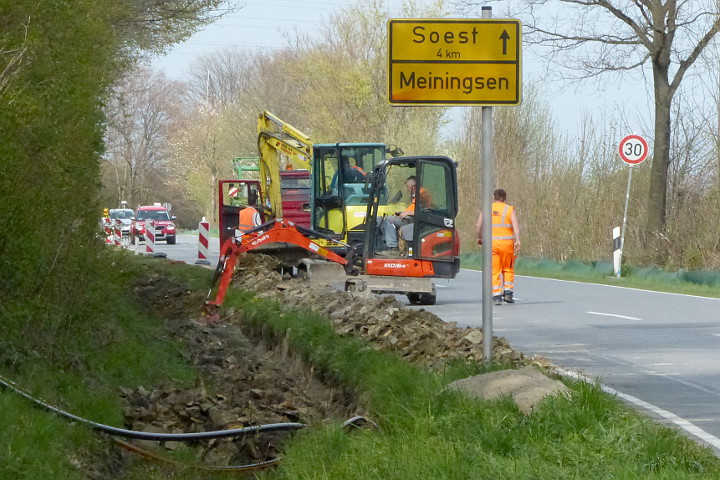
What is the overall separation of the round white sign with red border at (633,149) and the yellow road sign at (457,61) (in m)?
19.3

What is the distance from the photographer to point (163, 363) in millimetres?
12398

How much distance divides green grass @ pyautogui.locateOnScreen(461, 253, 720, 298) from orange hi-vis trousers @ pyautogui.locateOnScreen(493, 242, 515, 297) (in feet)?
12.3

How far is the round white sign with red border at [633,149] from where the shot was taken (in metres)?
28.4

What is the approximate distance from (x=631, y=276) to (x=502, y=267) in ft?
30.6

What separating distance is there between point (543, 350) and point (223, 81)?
82.4 metres

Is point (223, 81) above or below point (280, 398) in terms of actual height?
above

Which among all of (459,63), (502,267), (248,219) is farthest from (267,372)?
(248,219)

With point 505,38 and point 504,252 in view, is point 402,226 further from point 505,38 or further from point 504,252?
point 505,38

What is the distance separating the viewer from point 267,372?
12.8 m

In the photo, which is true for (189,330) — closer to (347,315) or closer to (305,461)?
(347,315)

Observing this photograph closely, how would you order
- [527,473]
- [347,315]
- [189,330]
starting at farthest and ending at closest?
[189,330] < [347,315] < [527,473]

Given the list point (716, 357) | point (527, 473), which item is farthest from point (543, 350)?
point (527, 473)

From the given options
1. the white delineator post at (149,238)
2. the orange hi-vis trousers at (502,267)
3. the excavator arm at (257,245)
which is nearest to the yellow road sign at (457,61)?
the excavator arm at (257,245)

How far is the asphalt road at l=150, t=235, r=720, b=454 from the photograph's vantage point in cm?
1027
